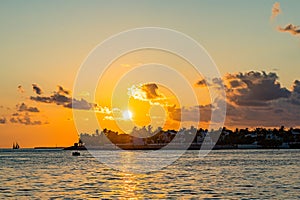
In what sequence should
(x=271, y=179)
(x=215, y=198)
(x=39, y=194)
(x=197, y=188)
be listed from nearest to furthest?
(x=215, y=198) → (x=39, y=194) → (x=197, y=188) → (x=271, y=179)

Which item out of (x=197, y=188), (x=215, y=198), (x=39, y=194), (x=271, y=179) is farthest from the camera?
(x=271, y=179)

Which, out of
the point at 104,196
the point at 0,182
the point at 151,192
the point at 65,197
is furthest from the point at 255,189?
the point at 0,182

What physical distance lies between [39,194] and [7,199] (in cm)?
542

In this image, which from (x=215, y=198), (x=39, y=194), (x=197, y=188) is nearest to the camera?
(x=215, y=198)

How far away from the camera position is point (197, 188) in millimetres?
77188

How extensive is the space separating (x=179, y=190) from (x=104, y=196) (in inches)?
442

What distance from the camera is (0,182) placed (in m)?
93.7

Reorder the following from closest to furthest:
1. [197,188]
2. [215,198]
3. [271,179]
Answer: [215,198] → [197,188] → [271,179]

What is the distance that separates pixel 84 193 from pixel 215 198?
17384mm

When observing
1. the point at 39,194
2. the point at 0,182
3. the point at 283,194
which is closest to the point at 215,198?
the point at 283,194

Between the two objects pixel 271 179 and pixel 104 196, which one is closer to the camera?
pixel 104 196

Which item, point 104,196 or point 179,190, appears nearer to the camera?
point 104,196

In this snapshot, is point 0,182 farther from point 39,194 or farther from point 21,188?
point 39,194

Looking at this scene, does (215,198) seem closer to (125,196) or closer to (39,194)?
(125,196)
